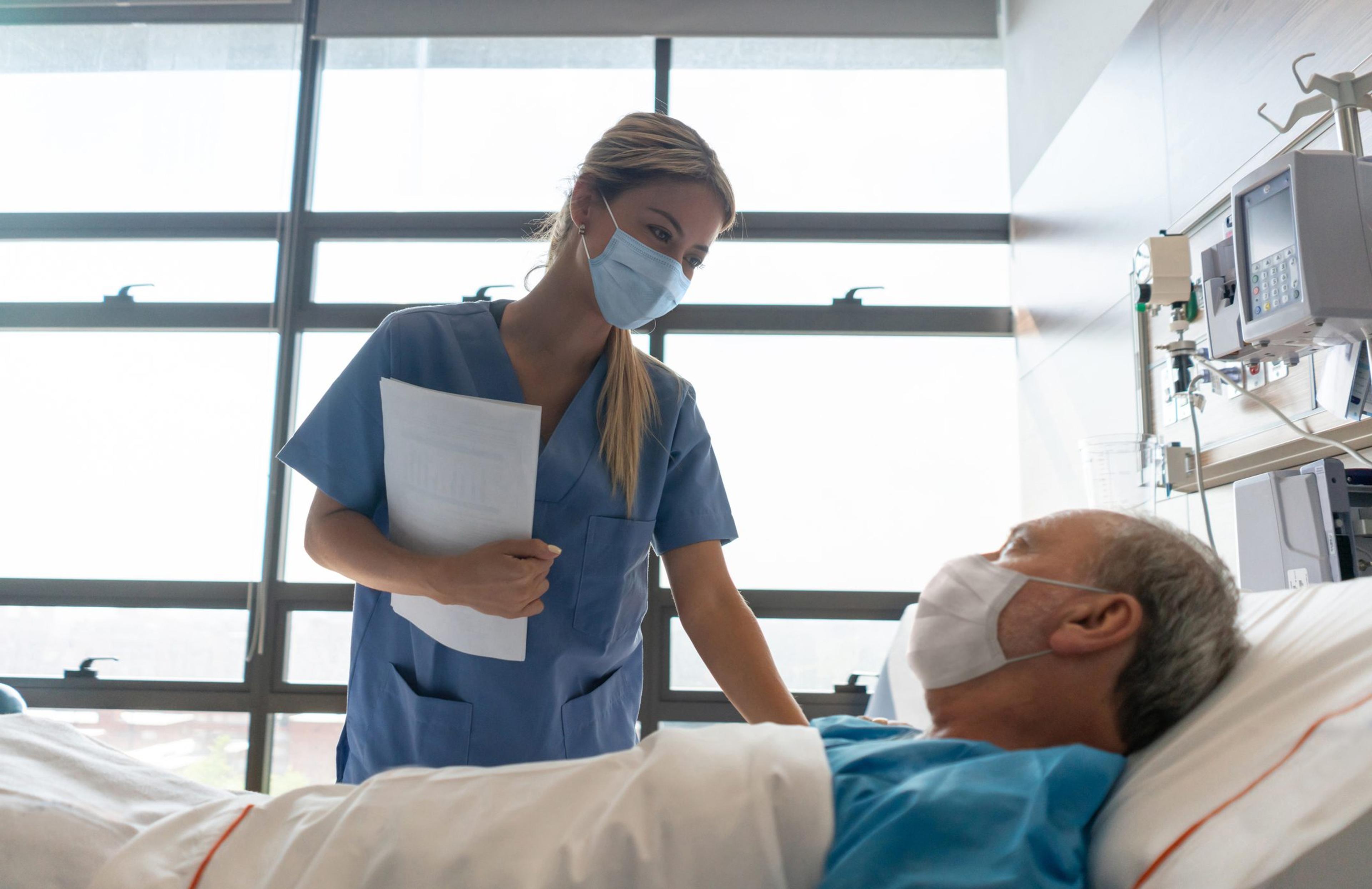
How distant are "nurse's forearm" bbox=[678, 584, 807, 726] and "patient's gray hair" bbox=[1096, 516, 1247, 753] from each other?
1.33ft

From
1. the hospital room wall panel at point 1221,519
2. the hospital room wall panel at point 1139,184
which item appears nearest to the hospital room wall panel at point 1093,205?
the hospital room wall panel at point 1139,184

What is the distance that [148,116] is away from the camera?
137 inches

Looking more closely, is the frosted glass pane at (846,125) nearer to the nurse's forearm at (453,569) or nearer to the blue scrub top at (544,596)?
the blue scrub top at (544,596)

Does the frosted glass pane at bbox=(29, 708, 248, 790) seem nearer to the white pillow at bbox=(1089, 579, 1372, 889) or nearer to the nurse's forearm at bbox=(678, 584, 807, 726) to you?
the nurse's forearm at bbox=(678, 584, 807, 726)

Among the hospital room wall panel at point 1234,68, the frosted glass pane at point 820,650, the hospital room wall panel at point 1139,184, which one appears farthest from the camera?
the frosted glass pane at point 820,650

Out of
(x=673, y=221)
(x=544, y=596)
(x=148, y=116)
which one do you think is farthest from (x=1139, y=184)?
(x=148, y=116)

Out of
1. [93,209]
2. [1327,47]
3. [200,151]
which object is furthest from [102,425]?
[1327,47]

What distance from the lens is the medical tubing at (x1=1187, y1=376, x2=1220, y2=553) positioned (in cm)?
159

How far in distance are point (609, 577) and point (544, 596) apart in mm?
92

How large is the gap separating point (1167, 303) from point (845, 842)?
142cm

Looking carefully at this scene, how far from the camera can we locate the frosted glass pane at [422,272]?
10.8ft

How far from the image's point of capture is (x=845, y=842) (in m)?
0.69

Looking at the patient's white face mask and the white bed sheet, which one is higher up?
the patient's white face mask

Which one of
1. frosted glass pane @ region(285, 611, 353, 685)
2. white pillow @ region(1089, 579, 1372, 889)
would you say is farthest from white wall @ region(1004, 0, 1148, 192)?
frosted glass pane @ region(285, 611, 353, 685)
